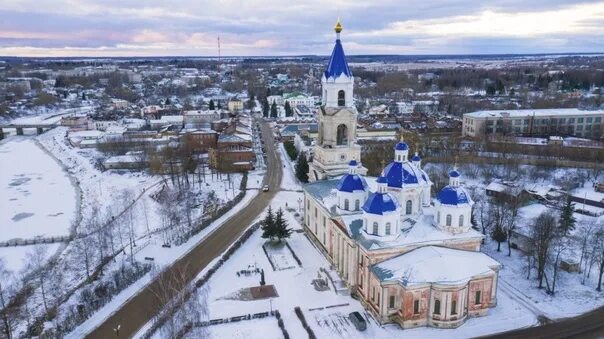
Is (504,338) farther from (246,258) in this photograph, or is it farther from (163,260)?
(163,260)

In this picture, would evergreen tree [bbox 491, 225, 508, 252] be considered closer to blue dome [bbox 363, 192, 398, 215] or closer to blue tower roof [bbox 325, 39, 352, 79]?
blue dome [bbox 363, 192, 398, 215]

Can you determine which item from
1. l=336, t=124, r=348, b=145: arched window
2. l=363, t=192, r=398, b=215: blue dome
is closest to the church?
l=363, t=192, r=398, b=215: blue dome

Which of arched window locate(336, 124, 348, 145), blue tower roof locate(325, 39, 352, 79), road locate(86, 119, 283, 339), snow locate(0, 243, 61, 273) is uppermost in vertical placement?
blue tower roof locate(325, 39, 352, 79)

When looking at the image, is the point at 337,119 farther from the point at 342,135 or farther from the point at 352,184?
the point at 352,184

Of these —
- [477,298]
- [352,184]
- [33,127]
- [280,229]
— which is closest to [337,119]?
[352,184]

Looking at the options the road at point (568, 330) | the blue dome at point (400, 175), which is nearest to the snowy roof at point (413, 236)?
the blue dome at point (400, 175)

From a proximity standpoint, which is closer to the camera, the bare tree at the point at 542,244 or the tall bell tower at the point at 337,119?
the bare tree at the point at 542,244

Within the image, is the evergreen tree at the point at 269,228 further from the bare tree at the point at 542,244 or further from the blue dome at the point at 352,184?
the bare tree at the point at 542,244
